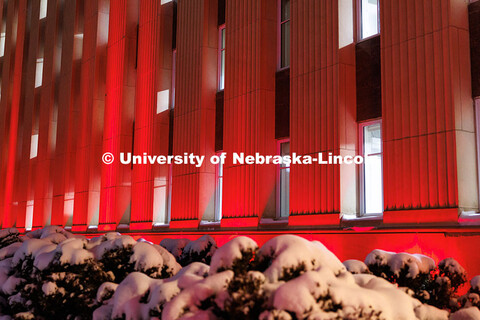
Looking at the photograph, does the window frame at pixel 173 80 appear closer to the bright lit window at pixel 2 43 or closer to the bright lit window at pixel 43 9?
the bright lit window at pixel 43 9

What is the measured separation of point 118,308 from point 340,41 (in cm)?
856

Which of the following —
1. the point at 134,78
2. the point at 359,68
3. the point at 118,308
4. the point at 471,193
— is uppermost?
the point at 134,78

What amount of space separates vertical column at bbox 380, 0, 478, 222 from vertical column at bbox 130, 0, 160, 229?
9.76 metres

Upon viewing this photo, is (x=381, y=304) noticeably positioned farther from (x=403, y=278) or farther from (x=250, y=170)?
(x=250, y=170)

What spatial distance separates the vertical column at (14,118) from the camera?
101 feet

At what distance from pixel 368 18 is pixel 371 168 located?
11.2 ft

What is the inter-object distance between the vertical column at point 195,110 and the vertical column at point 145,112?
154 centimetres

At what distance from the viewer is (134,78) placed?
2109cm

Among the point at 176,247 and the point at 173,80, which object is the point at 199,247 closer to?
the point at 176,247

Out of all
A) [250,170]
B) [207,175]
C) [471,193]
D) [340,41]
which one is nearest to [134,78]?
[207,175]

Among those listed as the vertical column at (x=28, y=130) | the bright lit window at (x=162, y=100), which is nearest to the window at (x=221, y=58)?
the bright lit window at (x=162, y=100)

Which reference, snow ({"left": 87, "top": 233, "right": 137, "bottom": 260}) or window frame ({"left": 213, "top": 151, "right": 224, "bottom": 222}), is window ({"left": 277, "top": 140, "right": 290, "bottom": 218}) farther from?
snow ({"left": 87, "top": 233, "right": 137, "bottom": 260})

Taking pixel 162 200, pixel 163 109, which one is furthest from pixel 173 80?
pixel 162 200

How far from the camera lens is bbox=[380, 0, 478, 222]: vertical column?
997cm
